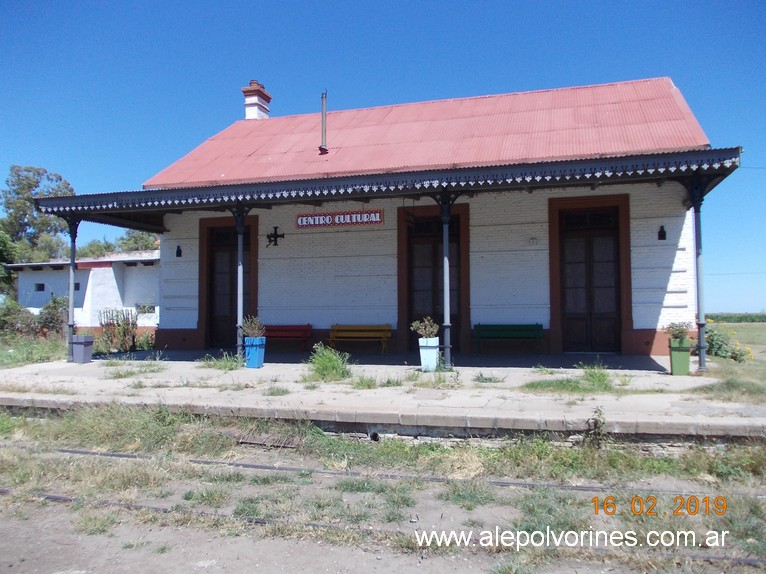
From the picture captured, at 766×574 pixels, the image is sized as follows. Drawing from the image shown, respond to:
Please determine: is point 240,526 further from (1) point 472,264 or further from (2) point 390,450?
(1) point 472,264

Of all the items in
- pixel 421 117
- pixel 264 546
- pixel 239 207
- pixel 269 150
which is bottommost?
pixel 264 546

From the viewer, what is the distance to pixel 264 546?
4.20 metres

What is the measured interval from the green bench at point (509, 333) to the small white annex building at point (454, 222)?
232 millimetres

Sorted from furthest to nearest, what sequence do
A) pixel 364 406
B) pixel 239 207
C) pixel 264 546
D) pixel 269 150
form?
pixel 269 150, pixel 239 207, pixel 364 406, pixel 264 546

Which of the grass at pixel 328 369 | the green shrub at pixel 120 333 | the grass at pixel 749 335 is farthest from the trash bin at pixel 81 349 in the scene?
the grass at pixel 749 335

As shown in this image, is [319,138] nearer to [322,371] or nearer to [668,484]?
[322,371]

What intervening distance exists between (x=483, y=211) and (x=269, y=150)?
20.4 feet

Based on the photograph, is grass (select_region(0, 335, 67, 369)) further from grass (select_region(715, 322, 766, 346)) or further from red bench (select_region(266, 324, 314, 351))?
grass (select_region(715, 322, 766, 346))

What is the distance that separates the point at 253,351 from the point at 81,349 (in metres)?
4.26

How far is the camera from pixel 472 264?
13.1 m

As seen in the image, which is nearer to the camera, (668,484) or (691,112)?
(668,484)

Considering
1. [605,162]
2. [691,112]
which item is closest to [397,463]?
[605,162]

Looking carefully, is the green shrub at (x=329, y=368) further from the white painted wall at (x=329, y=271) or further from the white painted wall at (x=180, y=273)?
the white painted wall at (x=180, y=273)

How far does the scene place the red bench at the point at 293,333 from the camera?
14.0m
